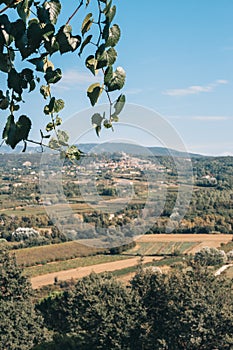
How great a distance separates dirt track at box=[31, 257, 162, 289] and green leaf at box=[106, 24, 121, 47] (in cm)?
3290

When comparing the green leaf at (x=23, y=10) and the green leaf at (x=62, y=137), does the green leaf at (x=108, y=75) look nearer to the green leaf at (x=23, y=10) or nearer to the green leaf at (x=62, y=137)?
the green leaf at (x=23, y=10)

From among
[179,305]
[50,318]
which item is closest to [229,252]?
[50,318]

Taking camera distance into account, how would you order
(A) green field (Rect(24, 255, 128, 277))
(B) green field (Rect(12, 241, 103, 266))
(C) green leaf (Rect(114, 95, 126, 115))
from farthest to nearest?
(B) green field (Rect(12, 241, 103, 266)) → (A) green field (Rect(24, 255, 128, 277)) → (C) green leaf (Rect(114, 95, 126, 115))

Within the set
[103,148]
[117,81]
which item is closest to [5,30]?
[117,81]

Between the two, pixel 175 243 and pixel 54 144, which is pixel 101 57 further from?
pixel 175 243

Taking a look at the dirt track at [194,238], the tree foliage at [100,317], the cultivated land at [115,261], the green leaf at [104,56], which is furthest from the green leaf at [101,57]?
the dirt track at [194,238]

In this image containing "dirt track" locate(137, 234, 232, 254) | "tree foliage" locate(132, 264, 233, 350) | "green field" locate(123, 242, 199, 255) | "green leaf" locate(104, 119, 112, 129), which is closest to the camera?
"green leaf" locate(104, 119, 112, 129)

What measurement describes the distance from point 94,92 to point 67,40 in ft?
0.48

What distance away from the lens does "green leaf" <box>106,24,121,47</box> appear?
1232mm

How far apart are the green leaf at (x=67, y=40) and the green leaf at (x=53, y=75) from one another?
0.11 m

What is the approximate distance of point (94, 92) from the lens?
127 centimetres

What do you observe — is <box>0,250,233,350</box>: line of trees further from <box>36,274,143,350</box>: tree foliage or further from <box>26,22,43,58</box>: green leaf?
<box>26,22,43,58</box>: green leaf

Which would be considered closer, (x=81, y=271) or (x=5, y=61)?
(x=5, y=61)

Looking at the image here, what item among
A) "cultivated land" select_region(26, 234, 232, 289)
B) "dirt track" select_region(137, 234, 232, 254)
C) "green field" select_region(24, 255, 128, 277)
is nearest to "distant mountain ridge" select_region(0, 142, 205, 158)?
"cultivated land" select_region(26, 234, 232, 289)
